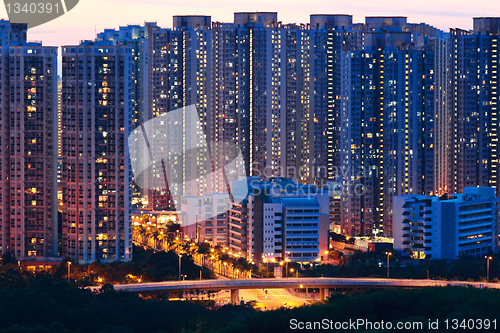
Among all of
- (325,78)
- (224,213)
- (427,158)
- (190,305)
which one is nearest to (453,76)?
(427,158)

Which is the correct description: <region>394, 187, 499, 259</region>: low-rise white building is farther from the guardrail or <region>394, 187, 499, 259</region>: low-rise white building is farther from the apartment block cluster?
the guardrail

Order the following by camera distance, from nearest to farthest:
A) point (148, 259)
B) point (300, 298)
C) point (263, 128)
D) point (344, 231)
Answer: point (300, 298)
point (148, 259)
point (344, 231)
point (263, 128)

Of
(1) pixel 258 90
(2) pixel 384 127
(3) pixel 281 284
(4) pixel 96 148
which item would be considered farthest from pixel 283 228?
(1) pixel 258 90

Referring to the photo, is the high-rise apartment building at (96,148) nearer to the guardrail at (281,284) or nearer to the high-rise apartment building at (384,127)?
the guardrail at (281,284)

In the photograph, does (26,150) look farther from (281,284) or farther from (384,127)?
(384,127)

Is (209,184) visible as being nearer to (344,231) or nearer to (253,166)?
(253,166)

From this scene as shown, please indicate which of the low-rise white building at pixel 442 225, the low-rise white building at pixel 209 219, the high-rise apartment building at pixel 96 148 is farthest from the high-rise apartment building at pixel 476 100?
the high-rise apartment building at pixel 96 148
